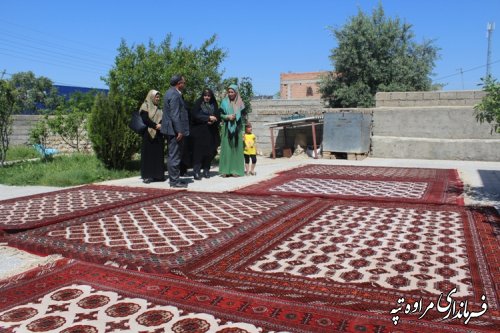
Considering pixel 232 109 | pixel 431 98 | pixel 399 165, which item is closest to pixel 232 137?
pixel 232 109

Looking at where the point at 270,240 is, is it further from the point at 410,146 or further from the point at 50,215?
the point at 410,146

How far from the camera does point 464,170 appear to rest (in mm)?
9984

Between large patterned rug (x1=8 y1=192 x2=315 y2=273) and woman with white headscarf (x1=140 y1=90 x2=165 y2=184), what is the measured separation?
5.62ft

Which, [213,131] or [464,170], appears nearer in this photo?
[213,131]

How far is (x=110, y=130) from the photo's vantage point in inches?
360

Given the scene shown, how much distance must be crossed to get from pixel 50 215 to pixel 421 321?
3.99 m

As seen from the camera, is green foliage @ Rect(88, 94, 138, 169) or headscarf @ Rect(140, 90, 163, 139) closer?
headscarf @ Rect(140, 90, 163, 139)

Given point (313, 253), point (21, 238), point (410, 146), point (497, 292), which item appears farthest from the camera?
point (410, 146)

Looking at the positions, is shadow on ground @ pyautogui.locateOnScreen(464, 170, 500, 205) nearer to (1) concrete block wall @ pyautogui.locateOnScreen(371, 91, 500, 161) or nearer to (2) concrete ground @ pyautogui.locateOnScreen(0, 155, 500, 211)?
(2) concrete ground @ pyautogui.locateOnScreen(0, 155, 500, 211)

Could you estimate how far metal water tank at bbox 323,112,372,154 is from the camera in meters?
12.6

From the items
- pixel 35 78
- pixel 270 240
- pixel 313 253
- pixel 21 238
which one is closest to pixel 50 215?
pixel 21 238

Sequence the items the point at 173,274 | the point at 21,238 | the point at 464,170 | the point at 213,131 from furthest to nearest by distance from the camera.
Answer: the point at 464,170
the point at 213,131
the point at 21,238
the point at 173,274

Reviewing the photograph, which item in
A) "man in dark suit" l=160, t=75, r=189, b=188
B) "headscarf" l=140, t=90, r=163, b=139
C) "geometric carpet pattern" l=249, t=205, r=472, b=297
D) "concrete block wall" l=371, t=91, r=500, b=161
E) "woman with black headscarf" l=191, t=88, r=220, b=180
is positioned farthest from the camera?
"concrete block wall" l=371, t=91, r=500, b=161

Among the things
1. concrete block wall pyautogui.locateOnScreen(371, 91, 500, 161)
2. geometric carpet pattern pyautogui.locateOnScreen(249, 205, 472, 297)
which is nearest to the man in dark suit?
geometric carpet pattern pyautogui.locateOnScreen(249, 205, 472, 297)
